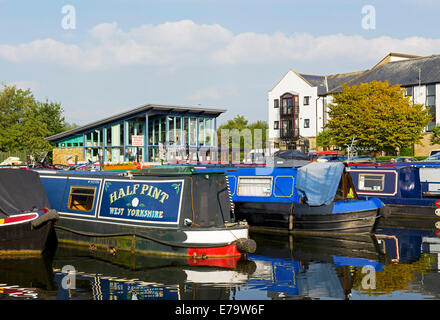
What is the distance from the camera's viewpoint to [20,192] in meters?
16.2

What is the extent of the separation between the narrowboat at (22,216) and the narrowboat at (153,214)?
116 centimetres

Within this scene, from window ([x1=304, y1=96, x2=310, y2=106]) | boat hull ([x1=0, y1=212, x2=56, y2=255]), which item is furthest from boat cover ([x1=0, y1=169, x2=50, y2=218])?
window ([x1=304, y1=96, x2=310, y2=106])

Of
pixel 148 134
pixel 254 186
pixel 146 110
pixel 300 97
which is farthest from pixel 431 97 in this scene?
pixel 254 186

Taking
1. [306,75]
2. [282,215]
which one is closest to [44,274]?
[282,215]

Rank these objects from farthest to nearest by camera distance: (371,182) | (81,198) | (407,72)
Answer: (407,72), (371,182), (81,198)

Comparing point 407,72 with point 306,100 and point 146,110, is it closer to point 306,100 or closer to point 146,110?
point 306,100

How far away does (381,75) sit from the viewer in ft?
190

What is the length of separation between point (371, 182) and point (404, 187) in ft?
5.28

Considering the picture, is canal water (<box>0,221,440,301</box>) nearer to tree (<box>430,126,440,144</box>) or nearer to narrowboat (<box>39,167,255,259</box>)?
narrowboat (<box>39,167,255,259</box>)

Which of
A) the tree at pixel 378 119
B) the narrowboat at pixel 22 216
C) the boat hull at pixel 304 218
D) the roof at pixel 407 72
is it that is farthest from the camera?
the roof at pixel 407 72

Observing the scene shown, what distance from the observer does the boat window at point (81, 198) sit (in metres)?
16.8

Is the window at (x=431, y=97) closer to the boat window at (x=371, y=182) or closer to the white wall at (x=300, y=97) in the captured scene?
the white wall at (x=300, y=97)

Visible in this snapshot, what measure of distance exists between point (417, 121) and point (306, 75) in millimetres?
25719

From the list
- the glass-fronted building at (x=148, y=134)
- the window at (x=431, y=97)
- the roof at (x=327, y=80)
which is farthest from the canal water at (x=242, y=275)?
the roof at (x=327, y=80)
